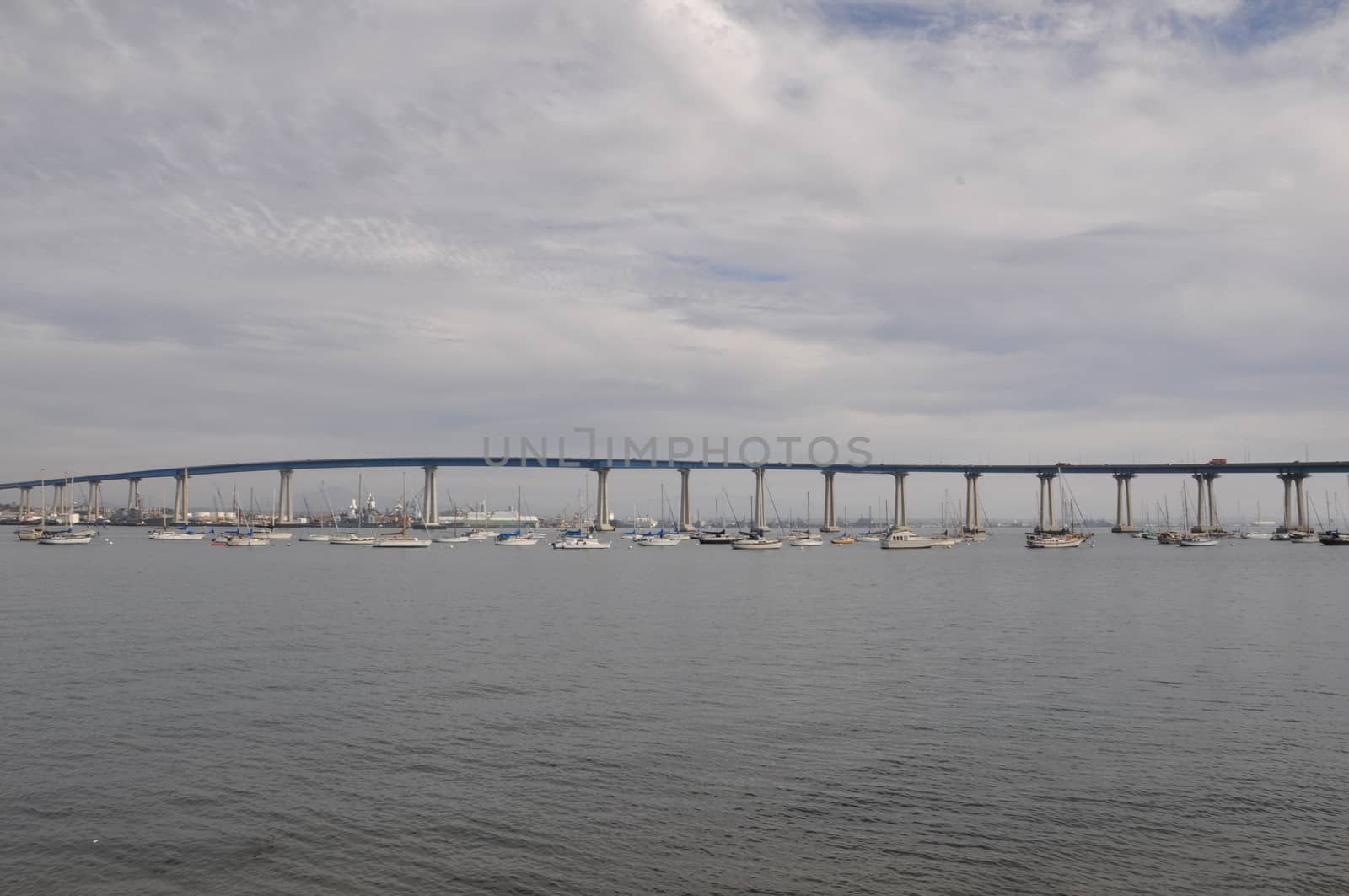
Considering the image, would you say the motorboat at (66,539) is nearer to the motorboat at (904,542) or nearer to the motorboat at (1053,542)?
the motorboat at (904,542)

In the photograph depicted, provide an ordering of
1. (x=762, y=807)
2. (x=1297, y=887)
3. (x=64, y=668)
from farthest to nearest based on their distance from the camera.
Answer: (x=64, y=668)
(x=762, y=807)
(x=1297, y=887)

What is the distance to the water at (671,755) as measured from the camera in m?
16.5

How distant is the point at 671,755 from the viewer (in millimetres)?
22828

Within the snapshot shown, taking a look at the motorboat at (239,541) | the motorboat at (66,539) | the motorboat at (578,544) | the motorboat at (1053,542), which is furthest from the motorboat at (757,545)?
the motorboat at (66,539)

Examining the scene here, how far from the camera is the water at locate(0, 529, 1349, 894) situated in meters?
16.5

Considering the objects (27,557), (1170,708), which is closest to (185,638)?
(1170,708)

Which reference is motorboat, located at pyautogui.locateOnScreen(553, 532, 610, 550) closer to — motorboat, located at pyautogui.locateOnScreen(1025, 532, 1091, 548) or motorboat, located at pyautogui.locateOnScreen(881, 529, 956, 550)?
motorboat, located at pyautogui.locateOnScreen(881, 529, 956, 550)

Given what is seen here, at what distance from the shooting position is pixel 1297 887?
51.1 feet

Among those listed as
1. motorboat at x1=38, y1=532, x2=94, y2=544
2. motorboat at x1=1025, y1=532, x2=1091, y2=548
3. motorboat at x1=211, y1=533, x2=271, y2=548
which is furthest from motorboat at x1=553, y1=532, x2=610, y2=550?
motorboat at x1=38, y1=532, x2=94, y2=544

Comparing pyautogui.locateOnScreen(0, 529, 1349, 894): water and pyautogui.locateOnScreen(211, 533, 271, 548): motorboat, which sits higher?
pyautogui.locateOnScreen(0, 529, 1349, 894): water

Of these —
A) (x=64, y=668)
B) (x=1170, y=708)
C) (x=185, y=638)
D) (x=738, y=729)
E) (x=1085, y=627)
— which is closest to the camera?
(x=738, y=729)

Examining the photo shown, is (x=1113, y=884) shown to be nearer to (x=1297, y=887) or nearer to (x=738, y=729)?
(x=1297, y=887)

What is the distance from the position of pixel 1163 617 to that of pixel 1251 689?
2292 cm

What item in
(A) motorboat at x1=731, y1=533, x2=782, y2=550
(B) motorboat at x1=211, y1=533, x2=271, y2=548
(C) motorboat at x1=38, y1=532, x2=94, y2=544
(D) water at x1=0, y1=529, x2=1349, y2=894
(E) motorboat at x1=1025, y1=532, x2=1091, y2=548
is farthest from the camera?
(E) motorboat at x1=1025, y1=532, x2=1091, y2=548
